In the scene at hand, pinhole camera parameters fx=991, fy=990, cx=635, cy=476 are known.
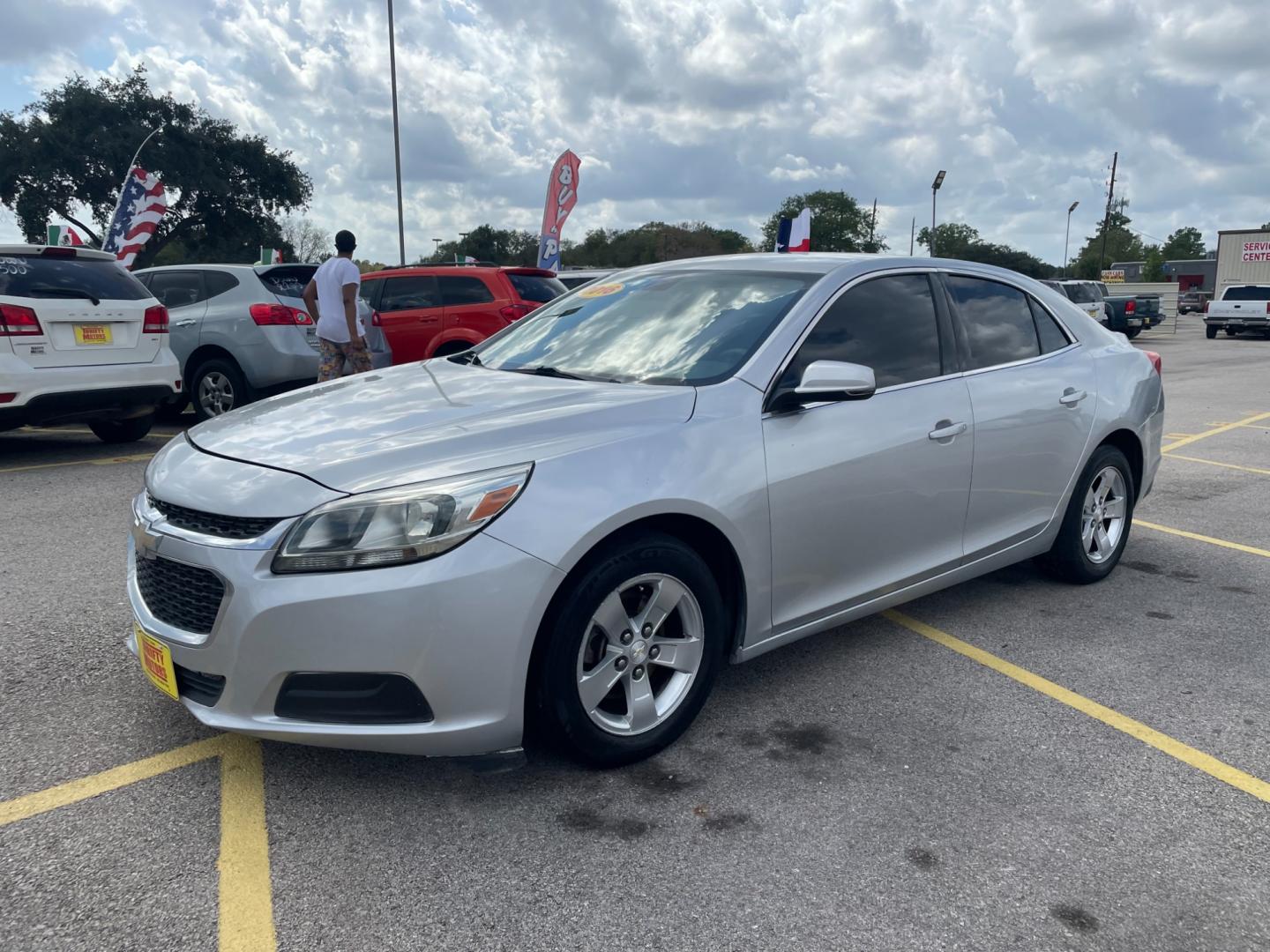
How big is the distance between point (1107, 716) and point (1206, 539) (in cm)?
307

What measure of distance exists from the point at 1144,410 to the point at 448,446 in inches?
151

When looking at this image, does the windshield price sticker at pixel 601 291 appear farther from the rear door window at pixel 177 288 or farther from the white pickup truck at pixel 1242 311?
the white pickup truck at pixel 1242 311

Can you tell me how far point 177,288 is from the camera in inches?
391

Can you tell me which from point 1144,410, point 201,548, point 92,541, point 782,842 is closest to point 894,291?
point 1144,410

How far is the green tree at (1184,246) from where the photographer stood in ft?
446

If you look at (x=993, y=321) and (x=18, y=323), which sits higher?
(x=993, y=321)

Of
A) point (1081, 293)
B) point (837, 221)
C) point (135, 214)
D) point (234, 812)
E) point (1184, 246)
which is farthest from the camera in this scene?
point (1184, 246)

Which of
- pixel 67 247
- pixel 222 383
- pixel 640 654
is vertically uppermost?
pixel 67 247

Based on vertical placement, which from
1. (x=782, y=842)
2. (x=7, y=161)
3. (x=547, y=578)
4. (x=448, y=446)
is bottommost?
(x=782, y=842)

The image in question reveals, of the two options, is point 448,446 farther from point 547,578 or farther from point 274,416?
point 274,416

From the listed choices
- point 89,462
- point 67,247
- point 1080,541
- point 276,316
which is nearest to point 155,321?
point 67,247

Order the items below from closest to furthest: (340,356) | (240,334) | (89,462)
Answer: (89,462) → (340,356) → (240,334)

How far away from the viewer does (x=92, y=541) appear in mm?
5500

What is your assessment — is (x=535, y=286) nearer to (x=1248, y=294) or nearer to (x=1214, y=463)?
(x=1214, y=463)
